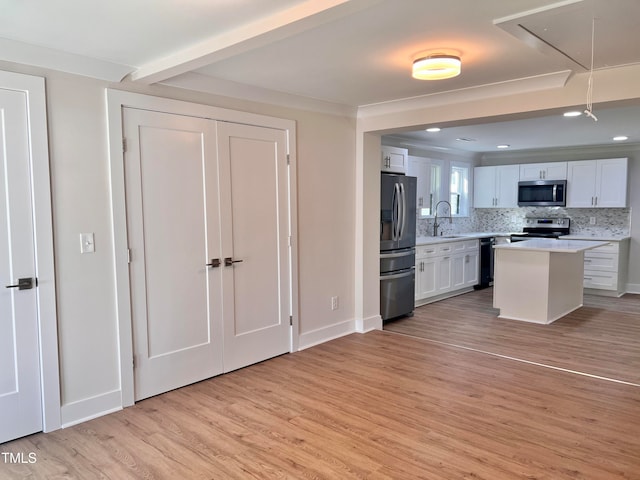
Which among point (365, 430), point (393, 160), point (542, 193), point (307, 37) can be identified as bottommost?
point (365, 430)

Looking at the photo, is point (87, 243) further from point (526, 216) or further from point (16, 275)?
point (526, 216)

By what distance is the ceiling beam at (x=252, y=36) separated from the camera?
191 centimetres

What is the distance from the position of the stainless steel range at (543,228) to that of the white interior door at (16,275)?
23.0 ft

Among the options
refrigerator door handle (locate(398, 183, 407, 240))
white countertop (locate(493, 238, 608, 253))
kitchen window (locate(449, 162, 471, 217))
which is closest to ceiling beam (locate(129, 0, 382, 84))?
refrigerator door handle (locate(398, 183, 407, 240))

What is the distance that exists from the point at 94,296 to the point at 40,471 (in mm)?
1032

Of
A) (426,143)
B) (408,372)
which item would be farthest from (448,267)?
(408,372)

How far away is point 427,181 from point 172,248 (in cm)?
482

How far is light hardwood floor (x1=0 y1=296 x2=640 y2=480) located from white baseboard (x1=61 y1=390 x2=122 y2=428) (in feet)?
0.20

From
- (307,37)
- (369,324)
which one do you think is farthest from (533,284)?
(307,37)

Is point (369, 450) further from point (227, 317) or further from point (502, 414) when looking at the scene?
point (227, 317)

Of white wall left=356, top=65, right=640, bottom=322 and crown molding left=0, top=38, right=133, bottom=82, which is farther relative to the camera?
white wall left=356, top=65, right=640, bottom=322

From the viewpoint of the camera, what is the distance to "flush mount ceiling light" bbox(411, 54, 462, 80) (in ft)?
9.24

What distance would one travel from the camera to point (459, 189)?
8.21m

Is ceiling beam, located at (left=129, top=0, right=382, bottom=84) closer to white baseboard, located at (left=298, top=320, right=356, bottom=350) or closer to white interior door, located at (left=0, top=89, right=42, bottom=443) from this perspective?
white interior door, located at (left=0, top=89, right=42, bottom=443)
